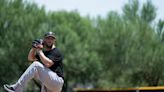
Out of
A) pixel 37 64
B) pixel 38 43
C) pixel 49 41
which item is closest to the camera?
pixel 37 64

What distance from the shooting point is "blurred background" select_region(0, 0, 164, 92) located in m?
28.8

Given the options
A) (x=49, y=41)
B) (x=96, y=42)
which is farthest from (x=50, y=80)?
(x=96, y=42)

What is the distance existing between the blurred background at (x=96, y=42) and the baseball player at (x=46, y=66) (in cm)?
2125

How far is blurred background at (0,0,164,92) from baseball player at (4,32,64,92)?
69.7 ft

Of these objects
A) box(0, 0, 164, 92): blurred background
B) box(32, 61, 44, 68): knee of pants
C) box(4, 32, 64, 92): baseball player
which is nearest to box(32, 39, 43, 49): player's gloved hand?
box(4, 32, 64, 92): baseball player

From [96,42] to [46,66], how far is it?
2395cm

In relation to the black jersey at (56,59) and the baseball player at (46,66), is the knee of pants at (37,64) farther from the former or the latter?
the black jersey at (56,59)

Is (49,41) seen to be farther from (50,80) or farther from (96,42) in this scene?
(96,42)

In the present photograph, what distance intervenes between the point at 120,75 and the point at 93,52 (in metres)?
2.43

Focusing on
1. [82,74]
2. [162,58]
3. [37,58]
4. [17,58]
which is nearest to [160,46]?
[162,58]

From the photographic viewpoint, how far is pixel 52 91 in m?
7.43

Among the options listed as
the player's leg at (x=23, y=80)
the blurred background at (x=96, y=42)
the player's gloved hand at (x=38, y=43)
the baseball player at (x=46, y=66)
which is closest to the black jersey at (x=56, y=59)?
the baseball player at (x=46, y=66)

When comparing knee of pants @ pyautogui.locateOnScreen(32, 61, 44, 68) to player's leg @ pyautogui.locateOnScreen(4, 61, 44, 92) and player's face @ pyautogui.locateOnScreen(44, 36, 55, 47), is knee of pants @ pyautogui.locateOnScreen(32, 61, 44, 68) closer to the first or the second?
player's leg @ pyautogui.locateOnScreen(4, 61, 44, 92)

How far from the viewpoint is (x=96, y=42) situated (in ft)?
102
